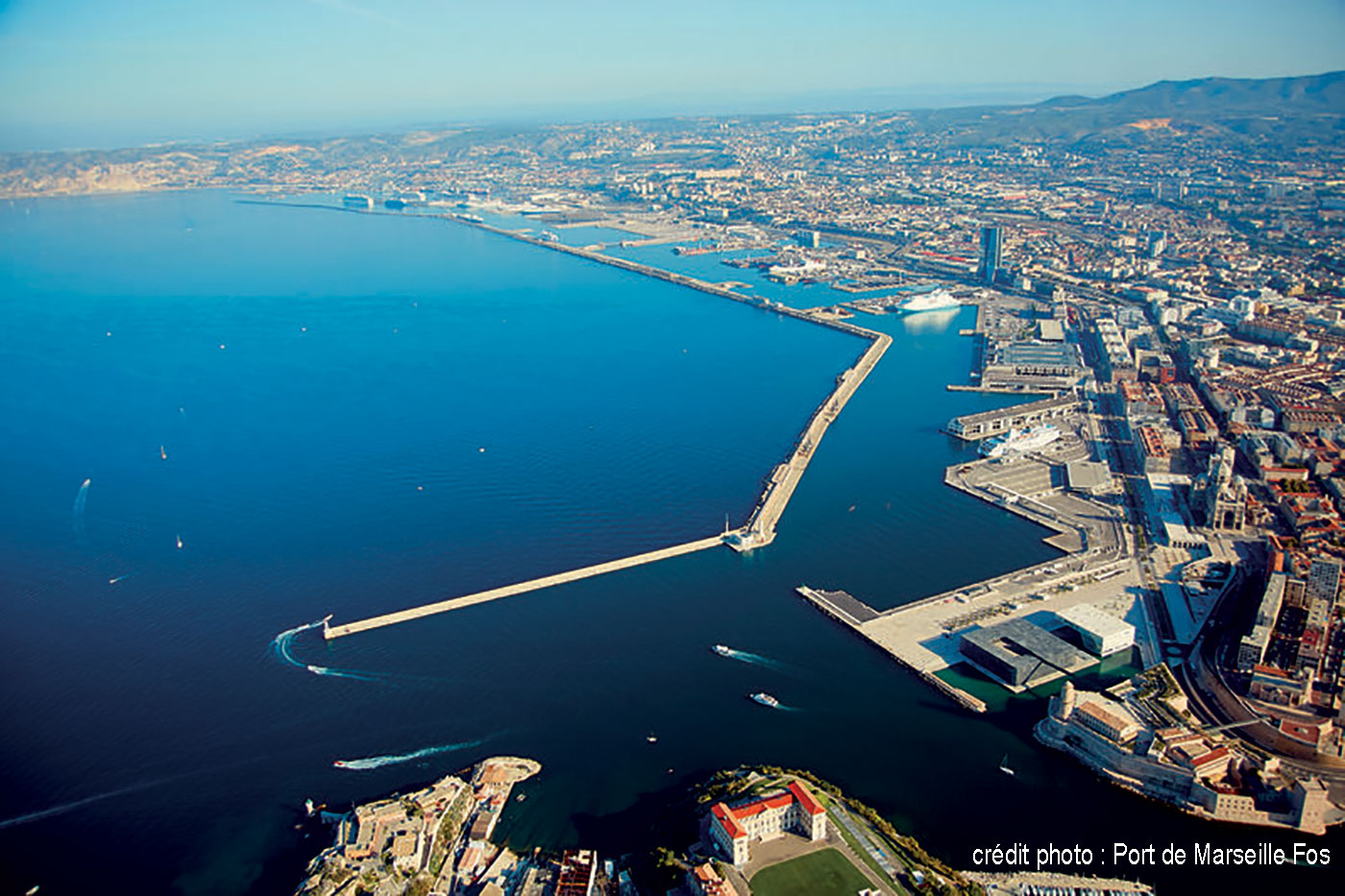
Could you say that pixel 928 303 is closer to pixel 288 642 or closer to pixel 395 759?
pixel 288 642

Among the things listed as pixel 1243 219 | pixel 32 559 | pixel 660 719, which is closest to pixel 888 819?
pixel 660 719

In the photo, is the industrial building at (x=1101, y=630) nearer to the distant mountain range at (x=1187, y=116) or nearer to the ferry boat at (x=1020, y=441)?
the ferry boat at (x=1020, y=441)

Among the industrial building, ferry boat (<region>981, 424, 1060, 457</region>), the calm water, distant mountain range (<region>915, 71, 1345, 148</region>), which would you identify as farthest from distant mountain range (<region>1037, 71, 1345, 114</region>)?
the industrial building

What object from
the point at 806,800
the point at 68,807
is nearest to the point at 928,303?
the point at 806,800

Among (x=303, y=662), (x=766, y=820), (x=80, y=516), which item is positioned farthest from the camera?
(x=80, y=516)

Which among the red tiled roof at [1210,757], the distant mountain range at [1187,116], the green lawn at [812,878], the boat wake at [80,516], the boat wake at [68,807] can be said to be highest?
the distant mountain range at [1187,116]

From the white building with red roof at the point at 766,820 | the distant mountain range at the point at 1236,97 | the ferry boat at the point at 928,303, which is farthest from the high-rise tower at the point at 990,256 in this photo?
the distant mountain range at the point at 1236,97
